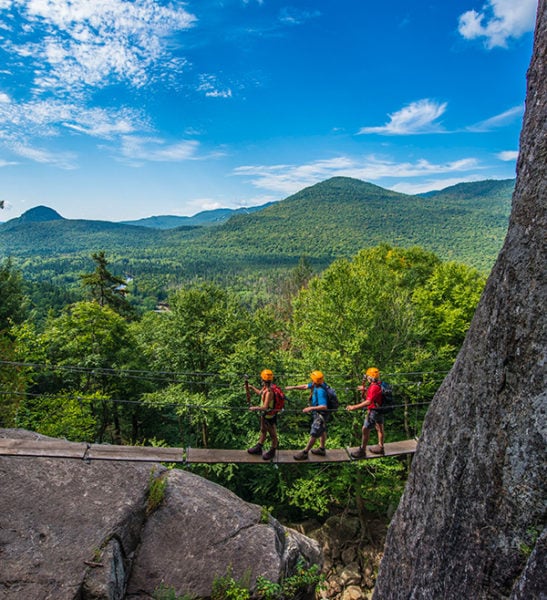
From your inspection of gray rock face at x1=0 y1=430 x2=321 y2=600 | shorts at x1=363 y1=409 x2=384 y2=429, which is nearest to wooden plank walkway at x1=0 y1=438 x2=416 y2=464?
gray rock face at x1=0 y1=430 x2=321 y2=600

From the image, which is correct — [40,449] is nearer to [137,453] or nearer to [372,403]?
[137,453]

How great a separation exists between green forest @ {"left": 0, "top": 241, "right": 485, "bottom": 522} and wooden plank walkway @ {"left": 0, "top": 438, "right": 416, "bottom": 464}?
3935 mm

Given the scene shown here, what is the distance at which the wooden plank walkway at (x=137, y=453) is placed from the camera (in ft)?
24.8

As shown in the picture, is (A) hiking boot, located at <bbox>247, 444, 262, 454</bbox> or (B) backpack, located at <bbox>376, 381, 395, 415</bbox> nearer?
(B) backpack, located at <bbox>376, 381, 395, 415</bbox>

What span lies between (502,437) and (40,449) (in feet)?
27.3

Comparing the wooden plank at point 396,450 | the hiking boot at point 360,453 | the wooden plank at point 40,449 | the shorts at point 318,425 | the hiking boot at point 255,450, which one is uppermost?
the shorts at point 318,425

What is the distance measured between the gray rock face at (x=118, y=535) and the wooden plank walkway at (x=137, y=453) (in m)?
0.53

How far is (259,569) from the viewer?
7.49m

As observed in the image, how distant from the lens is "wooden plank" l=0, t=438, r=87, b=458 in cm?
744

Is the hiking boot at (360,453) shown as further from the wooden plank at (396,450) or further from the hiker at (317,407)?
the hiker at (317,407)

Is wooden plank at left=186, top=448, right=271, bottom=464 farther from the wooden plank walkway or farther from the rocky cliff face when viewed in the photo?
the rocky cliff face

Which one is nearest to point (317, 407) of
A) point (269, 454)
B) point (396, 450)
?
point (269, 454)

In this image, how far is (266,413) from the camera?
7.74 meters

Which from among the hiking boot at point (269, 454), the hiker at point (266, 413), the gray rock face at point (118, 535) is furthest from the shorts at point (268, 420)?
the gray rock face at point (118, 535)
